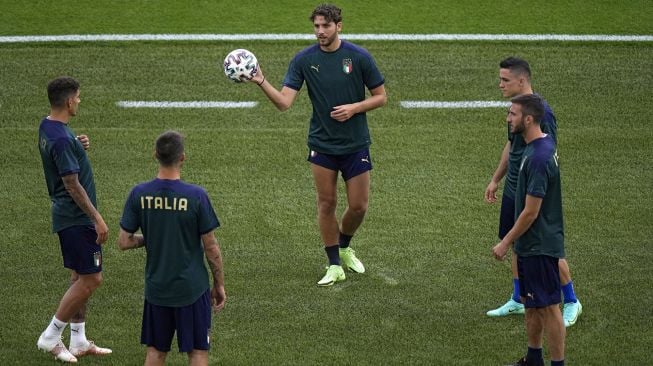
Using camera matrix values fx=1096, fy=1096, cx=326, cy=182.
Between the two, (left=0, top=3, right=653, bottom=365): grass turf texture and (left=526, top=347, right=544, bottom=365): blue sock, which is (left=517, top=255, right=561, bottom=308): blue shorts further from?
(left=0, top=3, right=653, bottom=365): grass turf texture

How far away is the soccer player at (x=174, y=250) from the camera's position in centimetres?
698

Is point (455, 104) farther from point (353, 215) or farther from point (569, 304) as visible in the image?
point (569, 304)

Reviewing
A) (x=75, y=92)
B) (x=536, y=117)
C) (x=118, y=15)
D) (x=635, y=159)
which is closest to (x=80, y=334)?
(x=75, y=92)

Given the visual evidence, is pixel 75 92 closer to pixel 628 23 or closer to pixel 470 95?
pixel 470 95

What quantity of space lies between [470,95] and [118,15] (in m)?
6.25

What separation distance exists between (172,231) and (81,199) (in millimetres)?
1223

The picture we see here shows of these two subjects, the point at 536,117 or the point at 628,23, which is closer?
the point at 536,117

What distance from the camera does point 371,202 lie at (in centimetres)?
1180

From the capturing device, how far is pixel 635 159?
42.1 ft

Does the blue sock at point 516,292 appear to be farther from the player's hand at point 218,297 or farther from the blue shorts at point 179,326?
the blue shorts at point 179,326

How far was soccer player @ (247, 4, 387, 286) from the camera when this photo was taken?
9688 millimetres

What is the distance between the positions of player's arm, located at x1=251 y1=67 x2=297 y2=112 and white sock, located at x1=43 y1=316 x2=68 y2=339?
2510 mm

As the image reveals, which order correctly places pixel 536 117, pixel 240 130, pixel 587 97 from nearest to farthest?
pixel 536 117, pixel 240 130, pixel 587 97

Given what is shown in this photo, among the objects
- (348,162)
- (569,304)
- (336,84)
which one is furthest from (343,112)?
(569,304)
